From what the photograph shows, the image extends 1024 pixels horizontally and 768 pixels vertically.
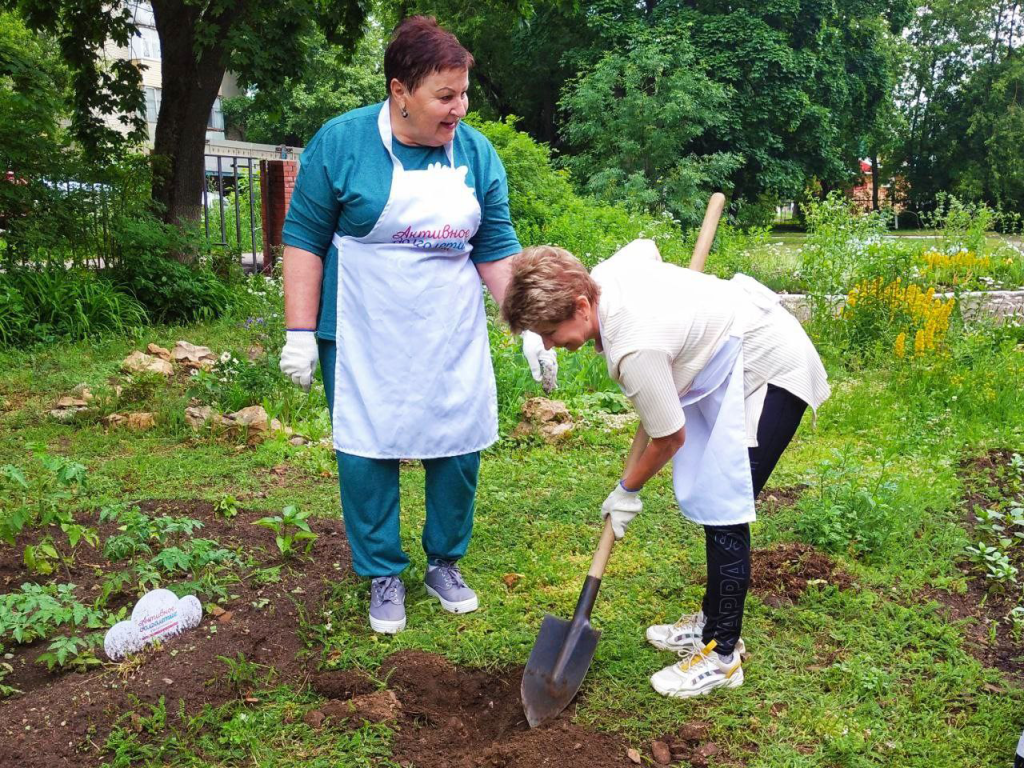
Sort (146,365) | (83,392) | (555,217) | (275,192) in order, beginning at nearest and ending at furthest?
(83,392)
(146,365)
(555,217)
(275,192)

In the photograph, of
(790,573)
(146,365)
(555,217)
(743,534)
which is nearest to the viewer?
(743,534)

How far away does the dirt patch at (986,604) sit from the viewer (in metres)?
2.89

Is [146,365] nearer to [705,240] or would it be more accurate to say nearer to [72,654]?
[72,654]

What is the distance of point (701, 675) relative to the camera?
8.68ft

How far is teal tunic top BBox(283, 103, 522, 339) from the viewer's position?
8.86ft

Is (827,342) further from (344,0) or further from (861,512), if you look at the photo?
(344,0)

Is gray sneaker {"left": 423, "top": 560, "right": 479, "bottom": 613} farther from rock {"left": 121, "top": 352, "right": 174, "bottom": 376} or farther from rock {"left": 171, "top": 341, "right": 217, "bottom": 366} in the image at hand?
rock {"left": 171, "top": 341, "right": 217, "bottom": 366}

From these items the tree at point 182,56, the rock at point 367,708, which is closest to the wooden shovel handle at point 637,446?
the rock at point 367,708

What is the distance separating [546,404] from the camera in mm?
5133

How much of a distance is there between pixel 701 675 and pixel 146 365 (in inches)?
183

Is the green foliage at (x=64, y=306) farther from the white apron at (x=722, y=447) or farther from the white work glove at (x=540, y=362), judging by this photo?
the white apron at (x=722, y=447)

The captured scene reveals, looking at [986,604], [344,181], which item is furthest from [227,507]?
[986,604]

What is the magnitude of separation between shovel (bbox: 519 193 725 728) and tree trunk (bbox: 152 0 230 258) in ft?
23.5

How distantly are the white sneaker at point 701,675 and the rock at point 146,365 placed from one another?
4283mm
